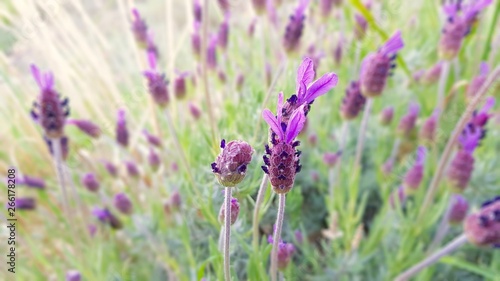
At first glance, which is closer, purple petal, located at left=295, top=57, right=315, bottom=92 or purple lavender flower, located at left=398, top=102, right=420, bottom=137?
purple petal, located at left=295, top=57, right=315, bottom=92

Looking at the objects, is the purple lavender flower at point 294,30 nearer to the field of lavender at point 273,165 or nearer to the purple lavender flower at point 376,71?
the field of lavender at point 273,165

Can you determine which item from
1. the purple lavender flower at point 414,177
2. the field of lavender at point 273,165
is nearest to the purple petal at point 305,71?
the field of lavender at point 273,165

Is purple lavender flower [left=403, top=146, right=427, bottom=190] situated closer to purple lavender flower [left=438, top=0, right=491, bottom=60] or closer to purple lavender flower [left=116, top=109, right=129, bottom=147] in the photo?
purple lavender flower [left=438, top=0, right=491, bottom=60]

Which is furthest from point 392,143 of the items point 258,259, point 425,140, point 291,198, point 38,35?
point 38,35

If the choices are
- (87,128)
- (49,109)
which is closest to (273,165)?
(49,109)

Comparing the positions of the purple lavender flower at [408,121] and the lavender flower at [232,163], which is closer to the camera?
the lavender flower at [232,163]

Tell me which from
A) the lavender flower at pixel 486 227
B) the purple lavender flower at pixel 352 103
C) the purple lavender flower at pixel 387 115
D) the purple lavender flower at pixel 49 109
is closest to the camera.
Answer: the lavender flower at pixel 486 227

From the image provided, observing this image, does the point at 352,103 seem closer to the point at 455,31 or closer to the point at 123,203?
the point at 455,31

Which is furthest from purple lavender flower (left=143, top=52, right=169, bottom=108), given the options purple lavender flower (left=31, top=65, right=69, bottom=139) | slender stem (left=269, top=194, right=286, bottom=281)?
slender stem (left=269, top=194, right=286, bottom=281)
